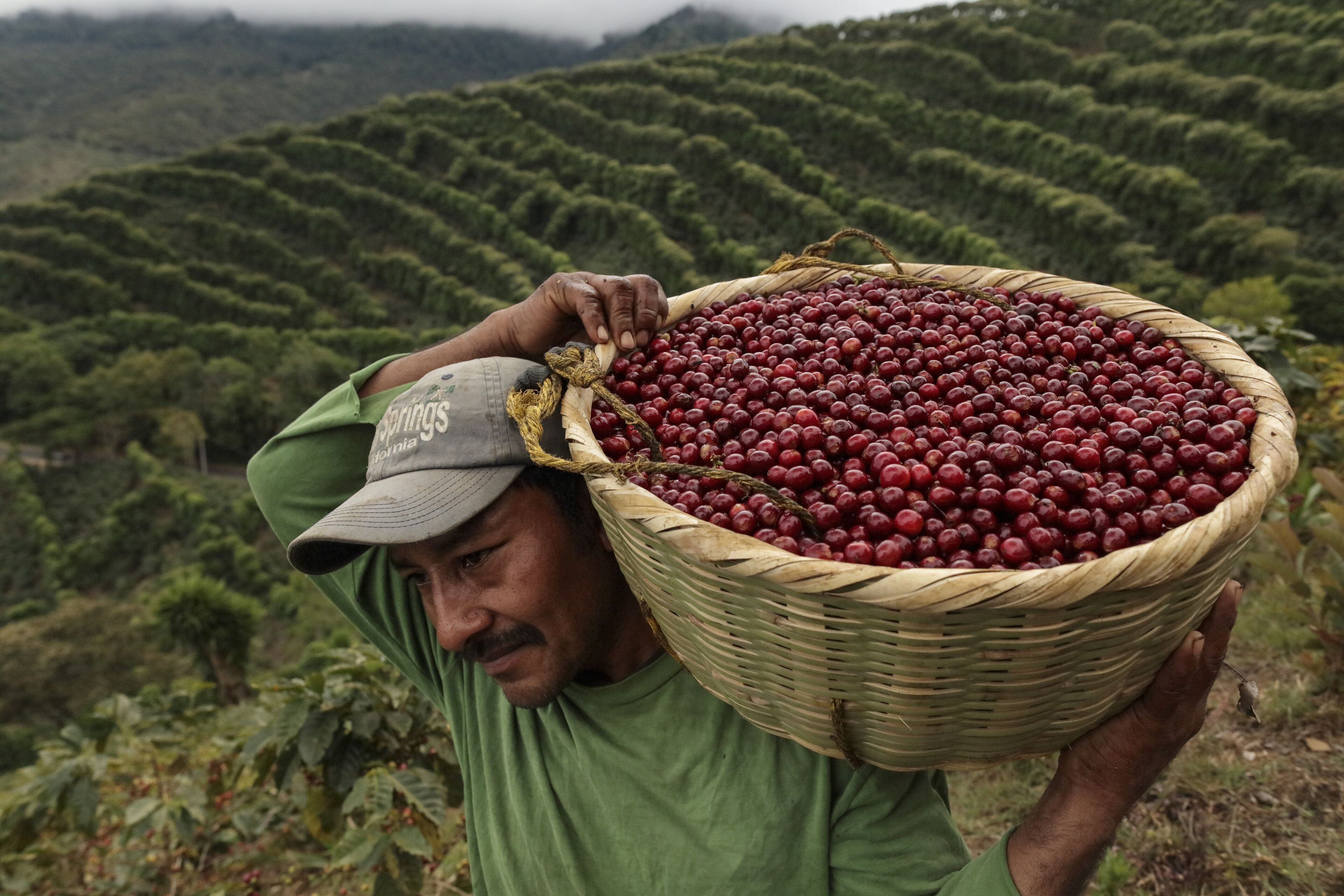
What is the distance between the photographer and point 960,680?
0.99m

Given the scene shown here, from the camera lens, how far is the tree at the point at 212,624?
52.5 ft

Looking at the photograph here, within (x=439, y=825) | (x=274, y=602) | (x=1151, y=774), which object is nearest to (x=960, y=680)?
(x=1151, y=774)

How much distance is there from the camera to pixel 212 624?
16.0 metres

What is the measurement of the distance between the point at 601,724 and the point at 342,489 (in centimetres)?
75

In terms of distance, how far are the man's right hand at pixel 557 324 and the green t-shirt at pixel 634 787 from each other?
0.12 metres

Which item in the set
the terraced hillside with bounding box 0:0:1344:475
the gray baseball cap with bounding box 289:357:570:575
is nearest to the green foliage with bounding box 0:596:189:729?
the terraced hillside with bounding box 0:0:1344:475

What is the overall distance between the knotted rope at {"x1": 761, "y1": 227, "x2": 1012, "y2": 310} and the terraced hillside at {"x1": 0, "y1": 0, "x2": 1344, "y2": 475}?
2063 centimetres

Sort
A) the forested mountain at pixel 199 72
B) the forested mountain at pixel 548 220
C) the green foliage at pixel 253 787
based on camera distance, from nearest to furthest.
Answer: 1. the green foliage at pixel 253 787
2. the forested mountain at pixel 548 220
3. the forested mountain at pixel 199 72

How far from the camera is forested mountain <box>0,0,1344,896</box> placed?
2092 centimetres

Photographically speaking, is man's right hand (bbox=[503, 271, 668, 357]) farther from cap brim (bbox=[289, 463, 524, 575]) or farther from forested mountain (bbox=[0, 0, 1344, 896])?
forested mountain (bbox=[0, 0, 1344, 896])

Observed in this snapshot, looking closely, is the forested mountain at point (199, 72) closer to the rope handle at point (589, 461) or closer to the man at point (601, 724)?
the man at point (601, 724)

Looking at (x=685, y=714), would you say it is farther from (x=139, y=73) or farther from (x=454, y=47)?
(x=454, y=47)

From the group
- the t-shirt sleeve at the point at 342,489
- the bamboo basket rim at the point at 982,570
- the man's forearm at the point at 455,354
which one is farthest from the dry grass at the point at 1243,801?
the man's forearm at the point at 455,354

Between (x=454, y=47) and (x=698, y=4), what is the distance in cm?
3756
